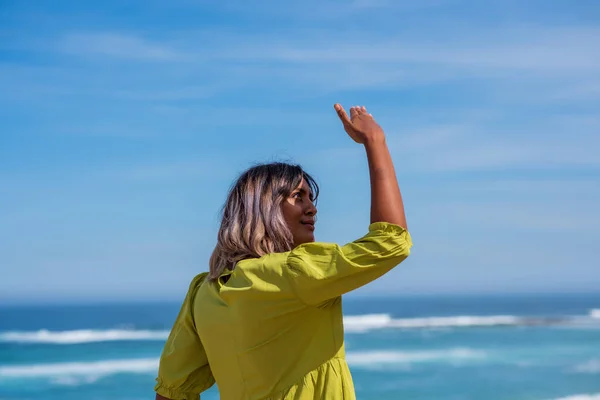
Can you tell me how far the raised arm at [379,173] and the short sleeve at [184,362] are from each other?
787mm

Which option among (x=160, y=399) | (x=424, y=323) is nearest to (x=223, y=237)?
(x=160, y=399)

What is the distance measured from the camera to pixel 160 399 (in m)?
2.76

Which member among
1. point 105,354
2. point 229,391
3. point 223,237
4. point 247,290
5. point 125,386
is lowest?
point 229,391

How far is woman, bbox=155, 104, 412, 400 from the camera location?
2.22 meters

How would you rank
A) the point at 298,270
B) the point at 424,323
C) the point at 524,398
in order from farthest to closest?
the point at 424,323 → the point at 524,398 → the point at 298,270

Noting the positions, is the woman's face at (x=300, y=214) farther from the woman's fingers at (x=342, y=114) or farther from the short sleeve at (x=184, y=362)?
the short sleeve at (x=184, y=362)

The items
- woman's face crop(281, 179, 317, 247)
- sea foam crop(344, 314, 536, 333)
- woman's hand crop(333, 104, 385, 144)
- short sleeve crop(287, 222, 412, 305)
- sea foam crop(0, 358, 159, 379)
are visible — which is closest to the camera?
short sleeve crop(287, 222, 412, 305)

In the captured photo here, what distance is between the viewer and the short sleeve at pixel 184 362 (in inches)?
106

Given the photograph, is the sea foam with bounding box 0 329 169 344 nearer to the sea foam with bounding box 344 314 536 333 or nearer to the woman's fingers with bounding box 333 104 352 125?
the sea foam with bounding box 344 314 536 333

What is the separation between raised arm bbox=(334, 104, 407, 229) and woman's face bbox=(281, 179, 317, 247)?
0.24 meters

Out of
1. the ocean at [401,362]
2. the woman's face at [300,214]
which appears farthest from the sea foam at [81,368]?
the woman's face at [300,214]

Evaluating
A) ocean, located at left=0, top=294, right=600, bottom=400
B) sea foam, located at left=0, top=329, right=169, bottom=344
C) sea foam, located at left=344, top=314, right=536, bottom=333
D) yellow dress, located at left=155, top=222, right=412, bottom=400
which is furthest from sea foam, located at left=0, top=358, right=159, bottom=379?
yellow dress, located at left=155, top=222, right=412, bottom=400

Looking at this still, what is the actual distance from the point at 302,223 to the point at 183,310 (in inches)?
21.6

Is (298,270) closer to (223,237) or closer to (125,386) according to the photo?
(223,237)
